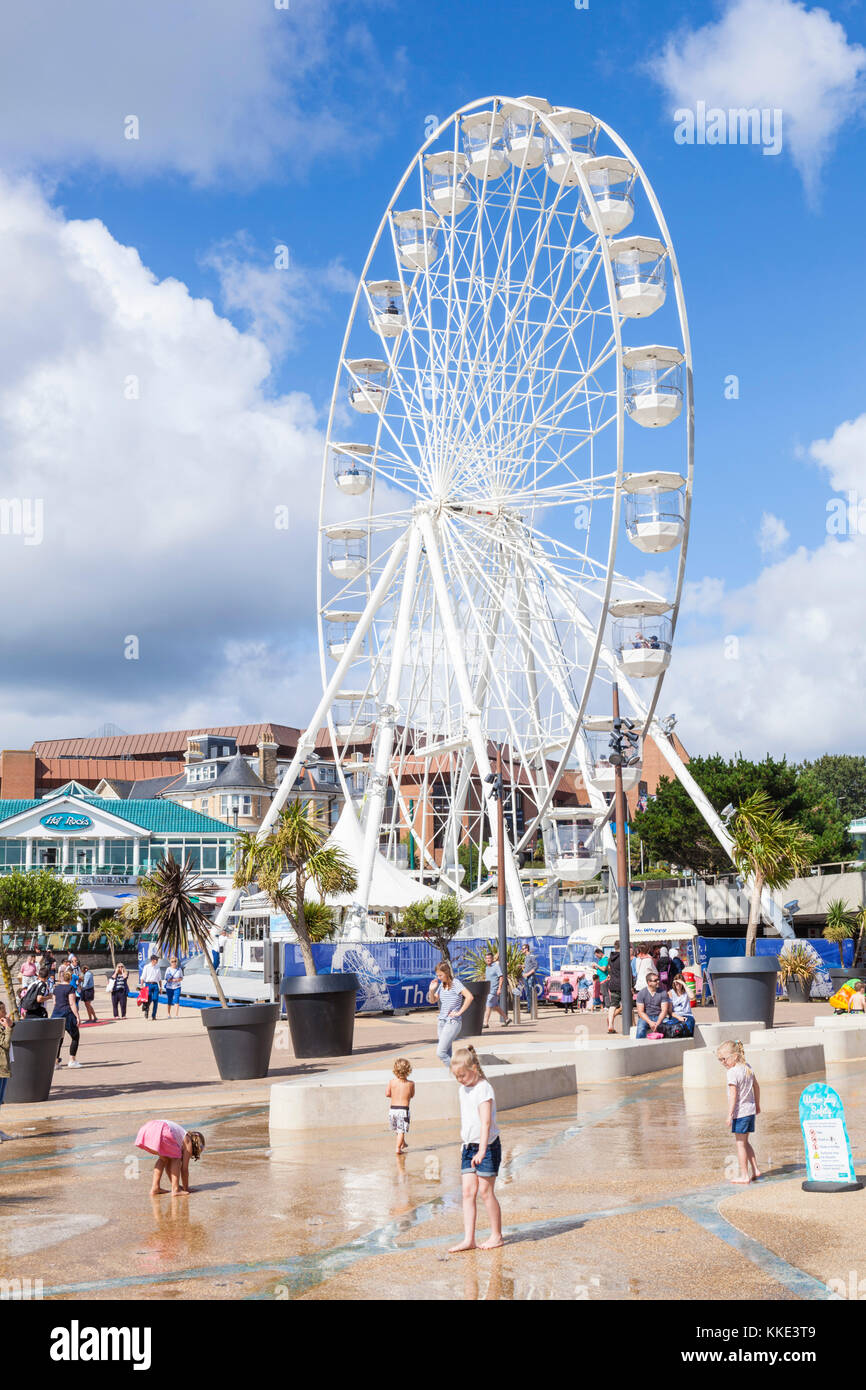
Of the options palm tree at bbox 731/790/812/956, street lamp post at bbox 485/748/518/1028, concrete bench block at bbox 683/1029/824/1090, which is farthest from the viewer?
palm tree at bbox 731/790/812/956

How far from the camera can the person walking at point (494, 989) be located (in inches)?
1110

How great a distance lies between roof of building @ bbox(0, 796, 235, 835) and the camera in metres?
75.9

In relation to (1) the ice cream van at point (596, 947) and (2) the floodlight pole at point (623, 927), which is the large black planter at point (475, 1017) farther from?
(1) the ice cream van at point (596, 947)

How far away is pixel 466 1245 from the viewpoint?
315 inches

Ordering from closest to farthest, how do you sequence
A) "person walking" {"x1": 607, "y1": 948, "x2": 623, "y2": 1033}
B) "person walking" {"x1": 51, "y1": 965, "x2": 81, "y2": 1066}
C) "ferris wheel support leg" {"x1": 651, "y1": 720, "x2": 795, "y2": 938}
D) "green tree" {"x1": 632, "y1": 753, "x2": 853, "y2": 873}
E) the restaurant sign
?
"person walking" {"x1": 51, "y1": 965, "x2": 81, "y2": 1066} → "person walking" {"x1": 607, "y1": 948, "x2": 623, "y2": 1033} → "ferris wheel support leg" {"x1": 651, "y1": 720, "x2": 795, "y2": 938} → "green tree" {"x1": 632, "y1": 753, "x2": 853, "y2": 873} → the restaurant sign

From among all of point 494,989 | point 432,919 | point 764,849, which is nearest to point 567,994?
point 432,919

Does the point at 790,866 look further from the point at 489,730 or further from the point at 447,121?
the point at 447,121

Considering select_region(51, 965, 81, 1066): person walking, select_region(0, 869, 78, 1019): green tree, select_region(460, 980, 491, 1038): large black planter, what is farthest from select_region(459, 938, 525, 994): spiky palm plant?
select_region(0, 869, 78, 1019): green tree

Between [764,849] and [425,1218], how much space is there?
2380 cm

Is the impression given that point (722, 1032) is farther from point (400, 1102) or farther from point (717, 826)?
point (717, 826)

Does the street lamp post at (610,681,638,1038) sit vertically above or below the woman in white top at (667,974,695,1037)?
above

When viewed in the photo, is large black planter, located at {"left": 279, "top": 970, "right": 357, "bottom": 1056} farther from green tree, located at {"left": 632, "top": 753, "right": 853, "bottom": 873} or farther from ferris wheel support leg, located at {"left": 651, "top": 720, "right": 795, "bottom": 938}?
green tree, located at {"left": 632, "top": 753, "right": 853, "bottom": 873}

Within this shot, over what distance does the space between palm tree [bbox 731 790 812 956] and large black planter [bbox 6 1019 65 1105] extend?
1813 centimetres

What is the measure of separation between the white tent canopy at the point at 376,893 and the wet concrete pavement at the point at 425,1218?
23870 millimetres
